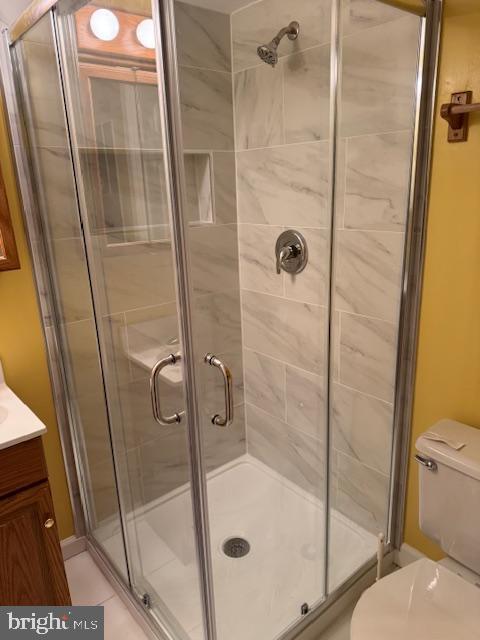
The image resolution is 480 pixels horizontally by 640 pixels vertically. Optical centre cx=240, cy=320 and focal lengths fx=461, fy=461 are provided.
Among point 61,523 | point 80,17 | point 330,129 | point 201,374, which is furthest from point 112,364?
point 330,129

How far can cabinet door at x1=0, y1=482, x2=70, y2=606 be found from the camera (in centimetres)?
141

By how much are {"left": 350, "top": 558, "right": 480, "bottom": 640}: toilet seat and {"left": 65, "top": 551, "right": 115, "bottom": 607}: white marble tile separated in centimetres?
107

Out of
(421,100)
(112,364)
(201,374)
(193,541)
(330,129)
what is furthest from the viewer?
(330,129)

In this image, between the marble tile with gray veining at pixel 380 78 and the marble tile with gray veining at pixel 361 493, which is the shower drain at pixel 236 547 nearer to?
the marble tile with gray veining at pixel 361 493

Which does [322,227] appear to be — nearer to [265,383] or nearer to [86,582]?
[265,383]

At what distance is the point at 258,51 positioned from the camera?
1.86 meters

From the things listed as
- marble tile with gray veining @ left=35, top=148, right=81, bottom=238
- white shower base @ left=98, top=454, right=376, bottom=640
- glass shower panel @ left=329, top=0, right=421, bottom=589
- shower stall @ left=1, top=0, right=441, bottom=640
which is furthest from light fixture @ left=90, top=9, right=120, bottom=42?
white shower base @ left=98, top=454, right=376, bottom=640

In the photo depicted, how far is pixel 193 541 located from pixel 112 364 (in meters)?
0.64

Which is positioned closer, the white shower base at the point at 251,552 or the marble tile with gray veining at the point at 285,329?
the white shower base at the point at 251,552

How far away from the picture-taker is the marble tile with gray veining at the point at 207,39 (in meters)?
1.86

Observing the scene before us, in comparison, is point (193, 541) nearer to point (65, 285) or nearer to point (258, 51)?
point (65, 285)

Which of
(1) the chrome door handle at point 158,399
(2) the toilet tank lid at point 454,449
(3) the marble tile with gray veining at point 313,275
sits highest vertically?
(3) the marble tile with gray veining at point 313,275

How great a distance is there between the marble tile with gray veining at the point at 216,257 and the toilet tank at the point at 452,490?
3.68 feet

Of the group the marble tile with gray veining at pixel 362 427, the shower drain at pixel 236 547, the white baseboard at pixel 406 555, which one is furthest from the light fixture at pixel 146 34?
the white baseboard at pixel 406 555
